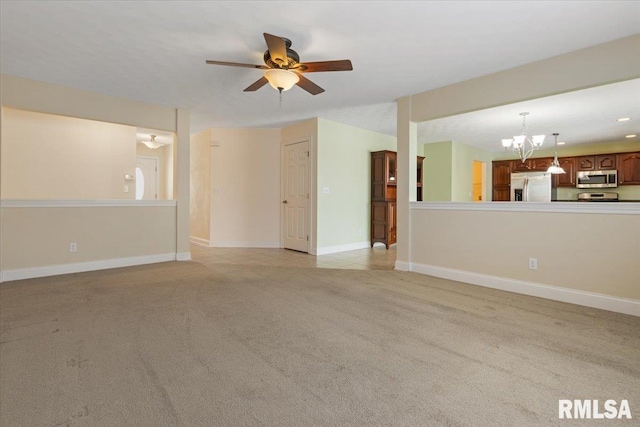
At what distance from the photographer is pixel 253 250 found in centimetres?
637

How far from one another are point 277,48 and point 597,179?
841cm

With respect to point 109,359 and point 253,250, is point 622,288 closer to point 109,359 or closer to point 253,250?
point 109,359

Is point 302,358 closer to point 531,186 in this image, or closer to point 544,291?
A: point 544,291

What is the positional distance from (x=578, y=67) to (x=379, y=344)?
331 centimetres

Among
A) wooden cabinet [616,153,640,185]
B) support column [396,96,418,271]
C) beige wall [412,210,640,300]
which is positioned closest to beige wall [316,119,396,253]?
support column [396,96,418,271]

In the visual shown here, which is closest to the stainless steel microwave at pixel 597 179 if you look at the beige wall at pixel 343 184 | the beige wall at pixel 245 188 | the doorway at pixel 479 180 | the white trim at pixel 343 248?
the doorway at pixel 479 180

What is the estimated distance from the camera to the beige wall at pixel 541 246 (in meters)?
2.91

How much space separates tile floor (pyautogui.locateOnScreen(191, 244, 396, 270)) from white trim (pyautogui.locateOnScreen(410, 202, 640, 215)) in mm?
1315

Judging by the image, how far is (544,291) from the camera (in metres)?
3.33

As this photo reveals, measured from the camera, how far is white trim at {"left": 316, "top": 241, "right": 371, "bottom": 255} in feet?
19.6

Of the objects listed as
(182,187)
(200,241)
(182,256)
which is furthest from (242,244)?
(182,187)

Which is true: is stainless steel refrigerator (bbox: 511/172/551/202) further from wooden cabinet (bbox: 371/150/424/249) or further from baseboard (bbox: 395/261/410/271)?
baseboard (bbox: 395/261/410/271)

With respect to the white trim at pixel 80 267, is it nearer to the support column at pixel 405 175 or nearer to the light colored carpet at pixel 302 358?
the light colored carpet at pixel 302 358

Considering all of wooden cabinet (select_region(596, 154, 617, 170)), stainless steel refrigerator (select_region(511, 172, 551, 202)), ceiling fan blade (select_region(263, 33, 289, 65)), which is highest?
ceiling fan blade (select_region(263, 33, 289, 65))
